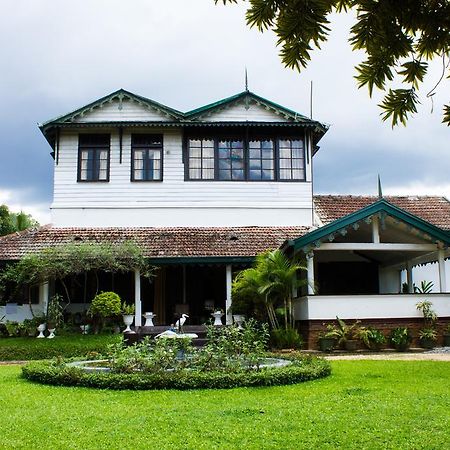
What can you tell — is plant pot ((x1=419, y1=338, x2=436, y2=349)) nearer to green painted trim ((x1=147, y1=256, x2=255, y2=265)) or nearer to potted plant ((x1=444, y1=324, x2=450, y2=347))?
potted plant ((x1=444, y1=324, x2=450, y2=347))

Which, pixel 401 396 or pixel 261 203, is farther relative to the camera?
pixel 261 203

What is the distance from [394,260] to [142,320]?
28.6 ft

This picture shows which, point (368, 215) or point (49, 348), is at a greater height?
point (368, 215)

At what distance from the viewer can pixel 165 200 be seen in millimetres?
22891

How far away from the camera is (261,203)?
75.3 feet

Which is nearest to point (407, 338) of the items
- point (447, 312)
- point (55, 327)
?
point (447, 312)

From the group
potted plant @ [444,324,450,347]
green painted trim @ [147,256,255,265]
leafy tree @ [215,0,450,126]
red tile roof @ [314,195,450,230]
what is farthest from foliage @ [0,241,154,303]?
leafy tree @ [215,0,450,126]

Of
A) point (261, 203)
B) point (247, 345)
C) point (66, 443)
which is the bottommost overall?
point (66, 443)

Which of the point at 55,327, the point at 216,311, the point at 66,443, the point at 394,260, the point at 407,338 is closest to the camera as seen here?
the point at 66,443

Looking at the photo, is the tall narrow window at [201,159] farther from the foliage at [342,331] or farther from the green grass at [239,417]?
the green grass at [239,417]

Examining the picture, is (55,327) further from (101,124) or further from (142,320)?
(101,124)

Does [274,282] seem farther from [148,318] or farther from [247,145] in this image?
[247,145]

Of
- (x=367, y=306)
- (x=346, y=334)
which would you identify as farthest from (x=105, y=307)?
(x=367, y=306)

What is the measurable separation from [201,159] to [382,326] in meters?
8.95
